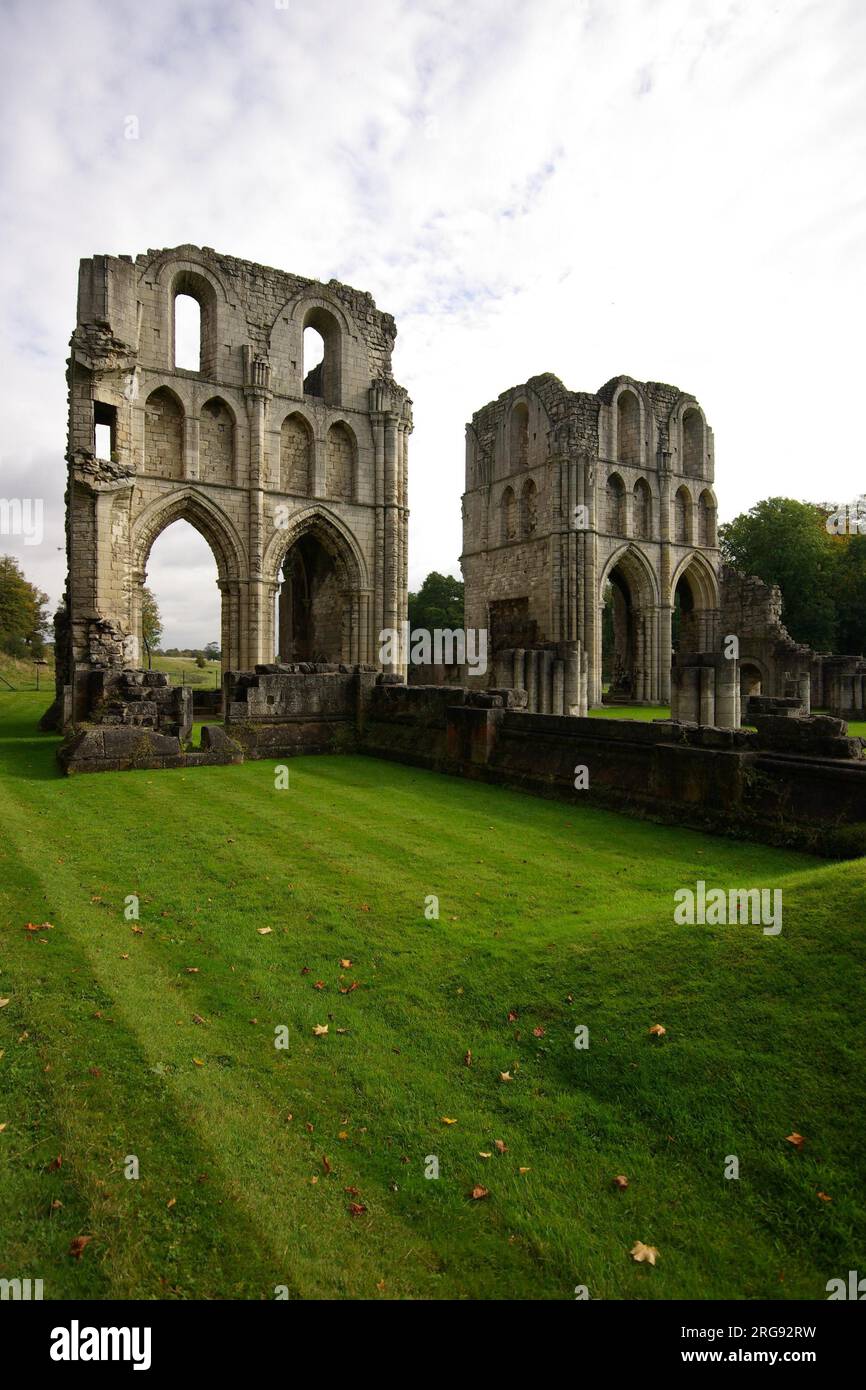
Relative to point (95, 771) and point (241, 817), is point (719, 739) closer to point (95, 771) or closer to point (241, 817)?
point (241, 817)

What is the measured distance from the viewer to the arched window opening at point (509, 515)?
1344 inches

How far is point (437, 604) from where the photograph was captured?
205ft

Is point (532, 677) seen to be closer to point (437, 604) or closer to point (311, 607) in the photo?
point (311, 607)

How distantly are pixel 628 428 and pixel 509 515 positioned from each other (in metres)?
6.42

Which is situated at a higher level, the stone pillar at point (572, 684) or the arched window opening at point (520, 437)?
the arched window opening at point (520, 437)

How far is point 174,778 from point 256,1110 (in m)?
8.54

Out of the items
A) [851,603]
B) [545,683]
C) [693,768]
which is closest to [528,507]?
[545,683]

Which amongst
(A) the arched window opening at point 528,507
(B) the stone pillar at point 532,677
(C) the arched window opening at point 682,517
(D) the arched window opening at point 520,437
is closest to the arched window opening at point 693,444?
(C) the arched window opening at point 682,517

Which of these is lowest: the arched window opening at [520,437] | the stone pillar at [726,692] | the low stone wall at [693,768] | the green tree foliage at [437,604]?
the low stone wall at [693,768]

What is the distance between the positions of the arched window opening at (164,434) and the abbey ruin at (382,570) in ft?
0.27

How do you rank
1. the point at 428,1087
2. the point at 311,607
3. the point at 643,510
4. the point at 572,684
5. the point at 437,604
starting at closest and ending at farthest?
the point at 428,1087 → the point at 572,684 → the point at 311,607 → the point at 643,510 → the point at 437,604

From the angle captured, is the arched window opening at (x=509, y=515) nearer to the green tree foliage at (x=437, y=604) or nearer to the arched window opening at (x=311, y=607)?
the arched window opening at (x=311, y=607)

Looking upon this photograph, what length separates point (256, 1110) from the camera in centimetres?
347

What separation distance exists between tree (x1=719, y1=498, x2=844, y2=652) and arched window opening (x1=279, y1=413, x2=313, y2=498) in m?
28.8
